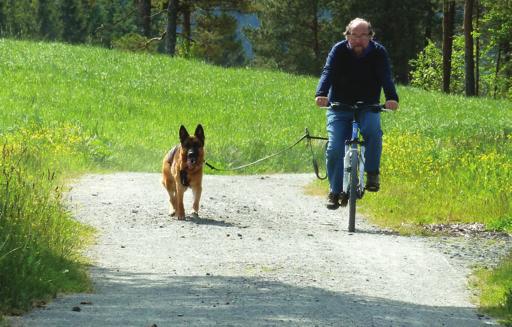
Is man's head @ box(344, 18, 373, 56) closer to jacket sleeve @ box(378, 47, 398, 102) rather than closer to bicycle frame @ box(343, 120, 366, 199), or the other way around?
jacket sleeve @ box(378, 47, 398, 102)

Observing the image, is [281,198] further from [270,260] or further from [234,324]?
[234,324]

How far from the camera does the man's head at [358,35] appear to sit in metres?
12.4

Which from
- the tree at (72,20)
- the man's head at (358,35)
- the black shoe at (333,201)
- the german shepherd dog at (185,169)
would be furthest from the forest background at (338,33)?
the tree at (72,20)

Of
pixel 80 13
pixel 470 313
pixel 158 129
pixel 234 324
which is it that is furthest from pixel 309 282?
pixel 80 13

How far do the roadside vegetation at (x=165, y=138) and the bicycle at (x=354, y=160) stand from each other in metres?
0.98

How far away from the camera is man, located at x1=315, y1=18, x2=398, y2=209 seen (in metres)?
12.5

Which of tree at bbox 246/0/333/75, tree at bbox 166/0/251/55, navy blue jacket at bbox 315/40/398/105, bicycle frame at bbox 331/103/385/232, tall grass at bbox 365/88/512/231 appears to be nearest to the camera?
navy blue jacket at bbox 315/40/398/105

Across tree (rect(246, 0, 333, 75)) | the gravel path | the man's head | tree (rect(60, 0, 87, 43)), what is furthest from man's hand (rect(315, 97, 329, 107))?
tree (rect(60, 0, 87, 43))

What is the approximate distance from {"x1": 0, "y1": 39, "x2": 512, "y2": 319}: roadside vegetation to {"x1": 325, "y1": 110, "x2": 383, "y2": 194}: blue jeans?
1.13 metres

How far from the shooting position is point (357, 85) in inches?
499

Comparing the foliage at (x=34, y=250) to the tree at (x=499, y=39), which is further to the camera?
the tree at (x=499, y=39)

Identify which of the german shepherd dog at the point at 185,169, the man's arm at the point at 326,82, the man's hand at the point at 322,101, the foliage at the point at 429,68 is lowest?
the german shepherd dog at the point at 185,169

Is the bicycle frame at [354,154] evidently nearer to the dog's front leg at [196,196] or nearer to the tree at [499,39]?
the dog's front leg at [196,196]

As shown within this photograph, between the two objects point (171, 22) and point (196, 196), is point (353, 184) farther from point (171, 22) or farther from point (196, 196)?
point (171, 22)
